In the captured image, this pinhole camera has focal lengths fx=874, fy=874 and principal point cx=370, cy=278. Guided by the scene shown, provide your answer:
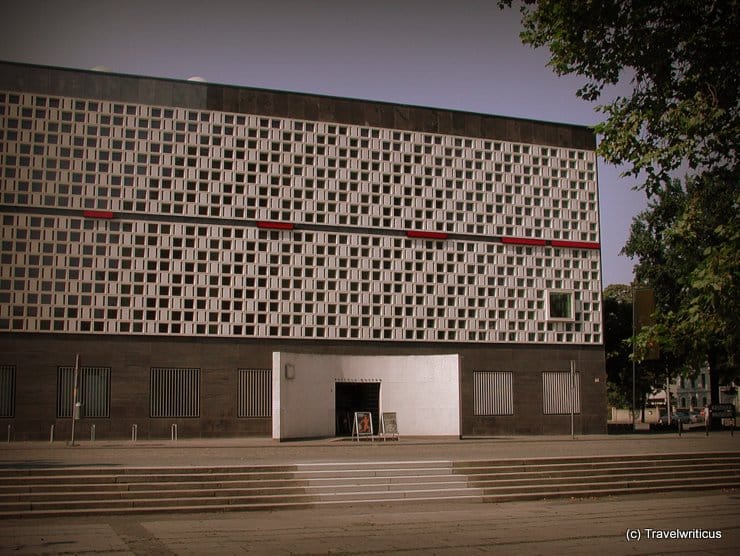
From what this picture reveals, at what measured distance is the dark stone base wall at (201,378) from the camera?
36.6 meters

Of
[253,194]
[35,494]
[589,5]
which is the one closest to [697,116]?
[589,5]

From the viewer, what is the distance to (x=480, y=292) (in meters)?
44.5

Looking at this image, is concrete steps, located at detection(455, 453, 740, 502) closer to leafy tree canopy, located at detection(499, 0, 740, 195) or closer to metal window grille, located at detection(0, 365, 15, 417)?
leafy tree canopy, located at detection(499, 0, 740, 195)

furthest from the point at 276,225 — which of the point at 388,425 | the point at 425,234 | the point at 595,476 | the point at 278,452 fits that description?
the point at 595,476

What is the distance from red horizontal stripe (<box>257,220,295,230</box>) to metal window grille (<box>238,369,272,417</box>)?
668cm

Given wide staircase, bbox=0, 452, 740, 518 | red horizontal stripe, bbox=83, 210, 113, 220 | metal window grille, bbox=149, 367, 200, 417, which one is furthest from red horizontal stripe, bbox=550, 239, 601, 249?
red horizontal stripe, bbox=83, 210, 113, 220

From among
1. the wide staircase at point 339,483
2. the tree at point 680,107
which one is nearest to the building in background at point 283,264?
the wide staircase at point 339,483

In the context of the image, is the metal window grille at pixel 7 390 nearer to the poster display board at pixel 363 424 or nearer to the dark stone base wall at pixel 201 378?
the dark stone base wall at pixel 201 378

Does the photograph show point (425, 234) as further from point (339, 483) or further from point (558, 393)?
point (339, 483)

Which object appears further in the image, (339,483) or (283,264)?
(283,264)

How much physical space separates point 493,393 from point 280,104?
17.6 meters

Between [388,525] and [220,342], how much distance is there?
23711 mm

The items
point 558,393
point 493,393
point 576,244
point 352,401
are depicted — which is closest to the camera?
point 352,401

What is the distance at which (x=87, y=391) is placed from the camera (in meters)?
37.3
